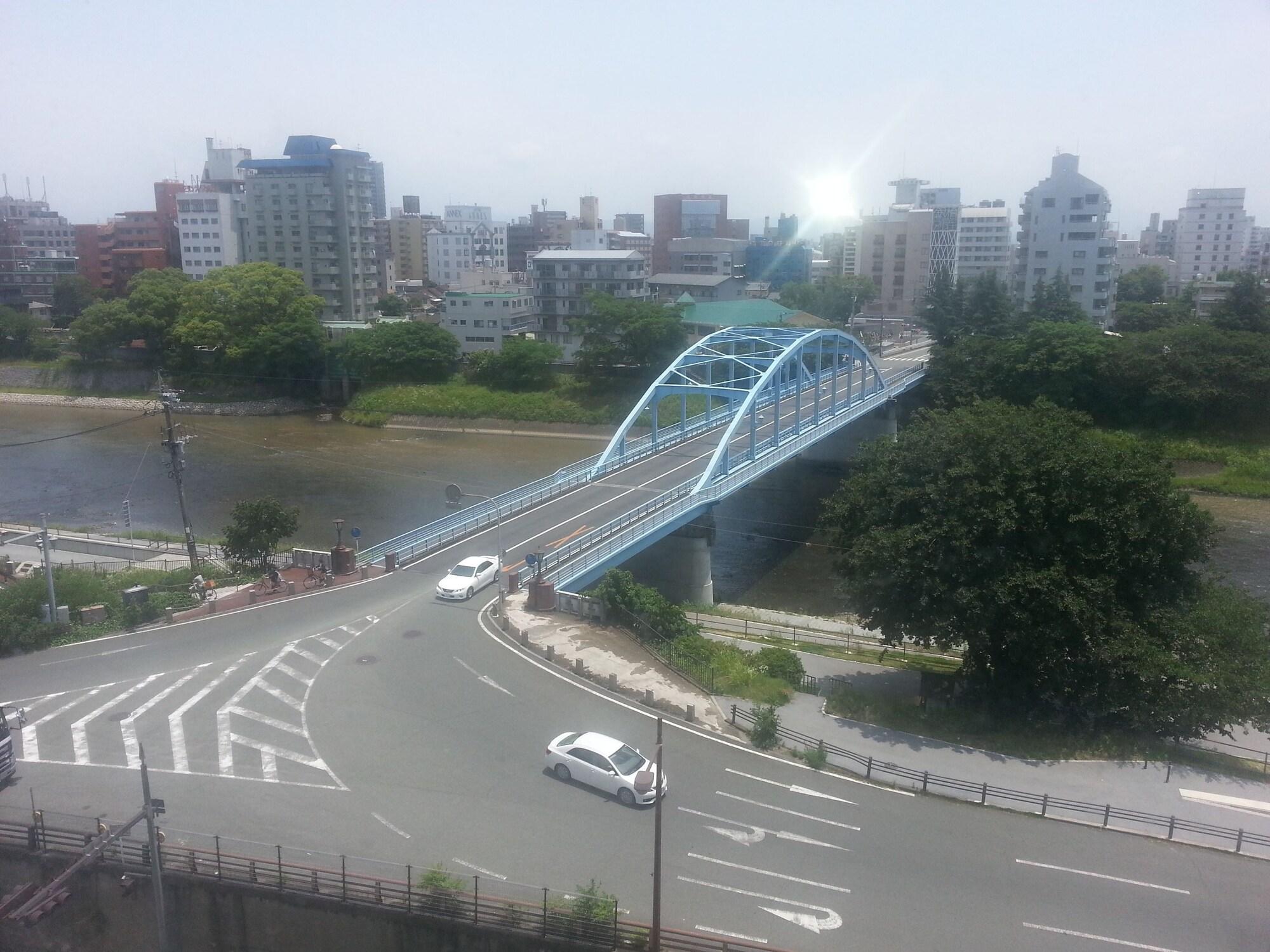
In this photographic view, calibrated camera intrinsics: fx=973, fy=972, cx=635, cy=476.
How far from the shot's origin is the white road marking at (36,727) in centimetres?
1272

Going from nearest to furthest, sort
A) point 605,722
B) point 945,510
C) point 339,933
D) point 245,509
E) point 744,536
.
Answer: point 339,933, point 605,722, point 945,510, point 245,509, point 744,536

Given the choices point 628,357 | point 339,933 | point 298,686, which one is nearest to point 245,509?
point 298,686

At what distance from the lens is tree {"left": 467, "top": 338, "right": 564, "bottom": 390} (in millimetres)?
55219

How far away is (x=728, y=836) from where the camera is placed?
11.0 meters

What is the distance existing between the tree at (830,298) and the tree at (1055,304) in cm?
1582

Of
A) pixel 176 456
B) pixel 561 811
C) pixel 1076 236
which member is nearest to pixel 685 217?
pixel 1076 236

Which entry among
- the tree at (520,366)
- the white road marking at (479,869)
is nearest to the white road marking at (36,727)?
the white road marking at (479,869)

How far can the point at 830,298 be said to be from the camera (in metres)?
73.2

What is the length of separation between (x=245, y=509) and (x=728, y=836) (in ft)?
48.8

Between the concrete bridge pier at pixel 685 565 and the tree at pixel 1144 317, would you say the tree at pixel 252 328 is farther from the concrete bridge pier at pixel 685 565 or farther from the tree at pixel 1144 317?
the tree at pixel 1144 317

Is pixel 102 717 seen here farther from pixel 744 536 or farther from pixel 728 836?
pixel 744 536

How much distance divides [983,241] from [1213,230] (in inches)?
1357

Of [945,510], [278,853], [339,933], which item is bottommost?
[339,933]

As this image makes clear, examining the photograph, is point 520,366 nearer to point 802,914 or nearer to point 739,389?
point 739,389
